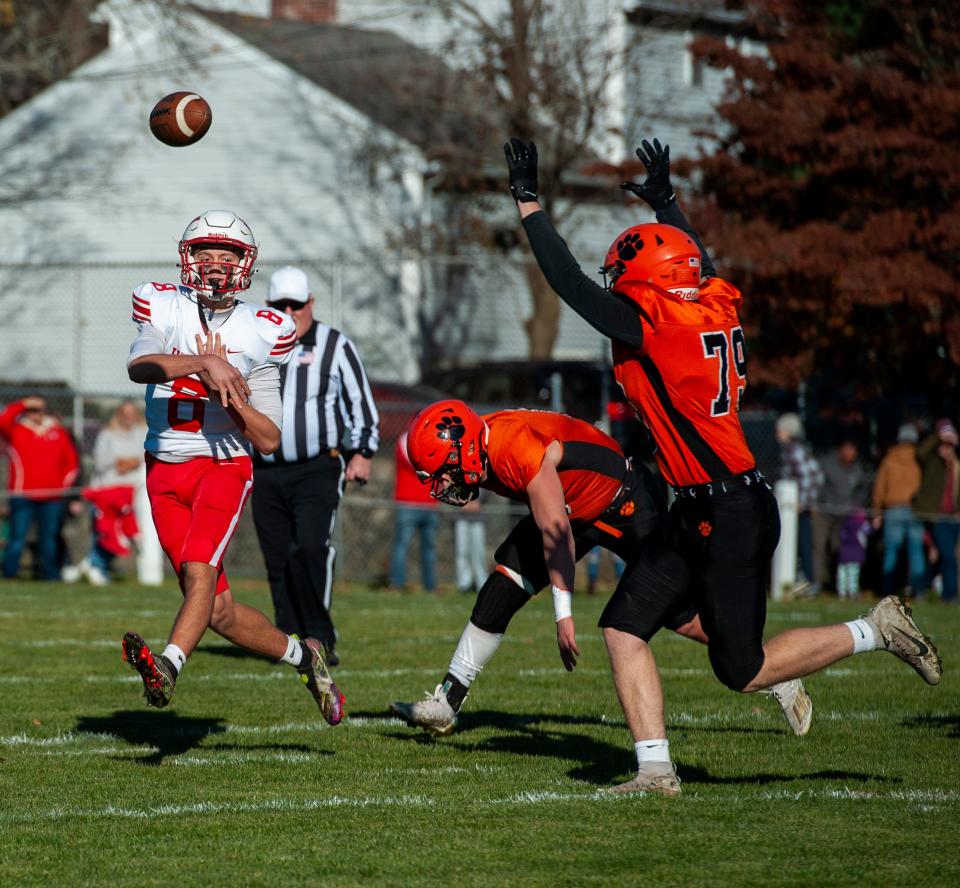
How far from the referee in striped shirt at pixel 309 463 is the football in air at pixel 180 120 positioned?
84.9 inches

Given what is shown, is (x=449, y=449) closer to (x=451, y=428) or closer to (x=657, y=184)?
(x=451, y=428)

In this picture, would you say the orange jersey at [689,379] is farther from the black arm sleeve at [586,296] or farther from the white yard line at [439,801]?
the white yard line at [439,801]

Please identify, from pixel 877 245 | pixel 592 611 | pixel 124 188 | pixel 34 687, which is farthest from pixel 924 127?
pixel 124 188

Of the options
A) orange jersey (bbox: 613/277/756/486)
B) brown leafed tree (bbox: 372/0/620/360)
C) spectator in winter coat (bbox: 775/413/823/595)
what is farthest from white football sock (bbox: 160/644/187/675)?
brown leafed tree (bbox: 372/0/620/360)

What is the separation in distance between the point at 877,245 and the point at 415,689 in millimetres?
8809

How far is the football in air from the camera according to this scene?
732 centimetres

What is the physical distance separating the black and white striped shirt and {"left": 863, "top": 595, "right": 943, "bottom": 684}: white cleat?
162 inches

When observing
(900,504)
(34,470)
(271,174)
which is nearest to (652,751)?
(900,504)

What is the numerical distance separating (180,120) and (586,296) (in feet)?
8.28

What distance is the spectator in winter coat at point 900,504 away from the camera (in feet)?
50.5

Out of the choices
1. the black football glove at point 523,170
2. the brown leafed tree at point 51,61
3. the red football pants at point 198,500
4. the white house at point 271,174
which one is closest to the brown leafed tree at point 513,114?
the white house at point 271,174

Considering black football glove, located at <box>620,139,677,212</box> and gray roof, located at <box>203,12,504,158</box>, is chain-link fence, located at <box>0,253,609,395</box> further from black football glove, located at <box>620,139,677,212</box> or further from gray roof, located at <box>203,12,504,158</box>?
black football glove, located at <box>620,139,677,212</box>

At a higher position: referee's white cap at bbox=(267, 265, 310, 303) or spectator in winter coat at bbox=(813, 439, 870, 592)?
referee's white cap at bbox=(267, 265, 310, 303)

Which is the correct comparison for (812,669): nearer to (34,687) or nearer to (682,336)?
(682,336)
